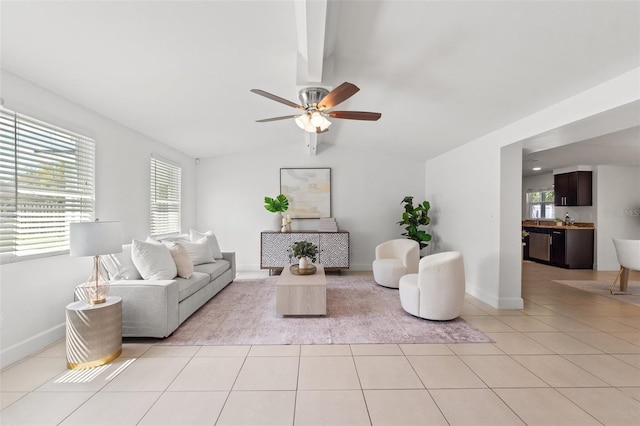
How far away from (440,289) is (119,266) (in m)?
3.55

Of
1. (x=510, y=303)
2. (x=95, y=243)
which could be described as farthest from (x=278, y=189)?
(x=510, y=303)

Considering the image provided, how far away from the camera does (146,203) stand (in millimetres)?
4324

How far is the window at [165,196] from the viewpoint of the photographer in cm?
461

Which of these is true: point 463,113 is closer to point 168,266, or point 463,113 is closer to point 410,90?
point 410,90

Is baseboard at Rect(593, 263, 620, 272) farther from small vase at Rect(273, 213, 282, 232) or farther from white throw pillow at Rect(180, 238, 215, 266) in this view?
white throw pillow at Rect(180, 238, 215, 266)

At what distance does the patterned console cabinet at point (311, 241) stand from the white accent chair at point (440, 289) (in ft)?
7.92

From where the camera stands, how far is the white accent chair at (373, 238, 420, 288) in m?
4.64

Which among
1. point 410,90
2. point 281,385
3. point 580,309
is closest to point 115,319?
point 281,385

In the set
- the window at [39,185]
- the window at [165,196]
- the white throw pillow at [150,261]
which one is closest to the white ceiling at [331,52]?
the window at [39,185]

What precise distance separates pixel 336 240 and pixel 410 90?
325 cm

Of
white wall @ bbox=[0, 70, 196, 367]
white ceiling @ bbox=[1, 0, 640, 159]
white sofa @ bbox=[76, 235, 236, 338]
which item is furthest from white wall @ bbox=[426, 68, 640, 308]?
white wall @ bbox=[0, 70, 196, 367]

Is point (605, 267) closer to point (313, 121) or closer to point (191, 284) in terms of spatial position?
point (313, 121)

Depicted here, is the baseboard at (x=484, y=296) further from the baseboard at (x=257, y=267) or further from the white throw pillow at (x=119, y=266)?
the white throw pillow at (x=119, y=266)

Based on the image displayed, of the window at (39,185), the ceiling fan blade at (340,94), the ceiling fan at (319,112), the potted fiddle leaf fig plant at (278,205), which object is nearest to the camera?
the ceiling fan blade at (340,94)
